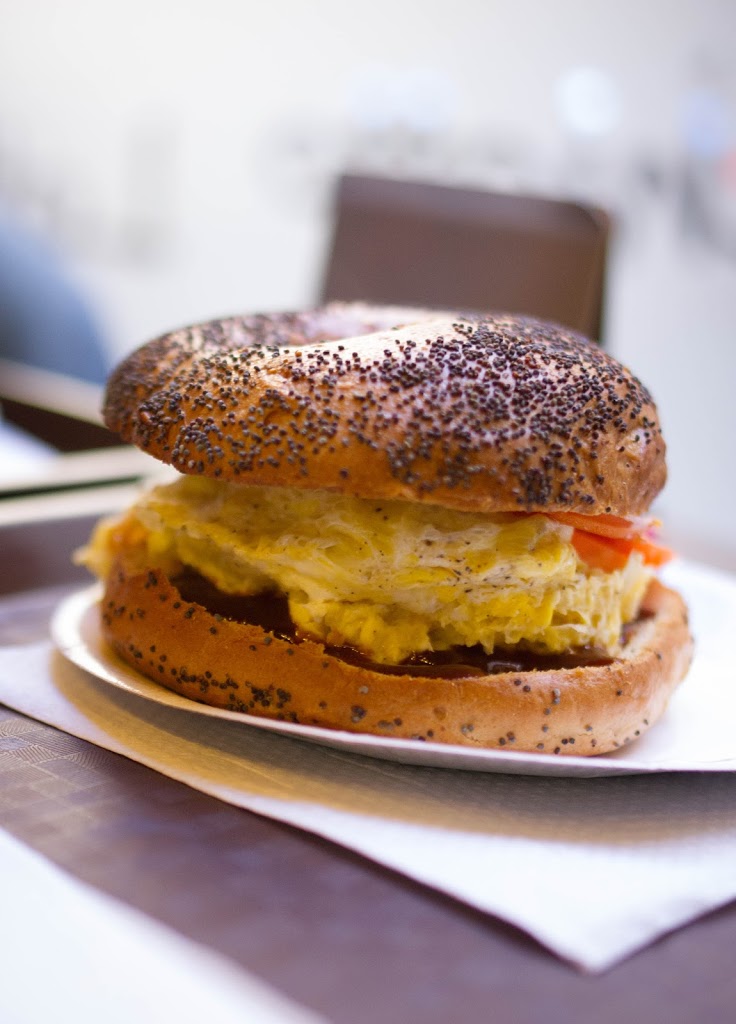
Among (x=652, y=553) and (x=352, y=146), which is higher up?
(x=352, y=146)

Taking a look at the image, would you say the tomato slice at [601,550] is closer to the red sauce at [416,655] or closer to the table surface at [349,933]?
the red sauce at [416,655]

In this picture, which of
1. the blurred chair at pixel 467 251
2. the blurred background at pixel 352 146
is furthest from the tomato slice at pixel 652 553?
the blurred chair at pixel 467 251

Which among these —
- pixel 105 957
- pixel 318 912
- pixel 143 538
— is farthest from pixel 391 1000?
pixel 143 538

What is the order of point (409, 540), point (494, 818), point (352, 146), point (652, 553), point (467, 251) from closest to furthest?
point (494, 818), point (409, 540), point (652, 553), point (467, 251), point (352, 146)

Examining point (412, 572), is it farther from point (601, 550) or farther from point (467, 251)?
point (467, 251)

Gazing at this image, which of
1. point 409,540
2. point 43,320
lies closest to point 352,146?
point 43,320

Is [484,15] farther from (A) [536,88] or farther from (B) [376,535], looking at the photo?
(B) [376,535]

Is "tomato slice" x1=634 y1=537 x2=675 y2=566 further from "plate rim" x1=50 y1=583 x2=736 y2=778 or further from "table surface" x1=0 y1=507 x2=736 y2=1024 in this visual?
"table surface" x1=0 y1=507 x2=736 y2=1024

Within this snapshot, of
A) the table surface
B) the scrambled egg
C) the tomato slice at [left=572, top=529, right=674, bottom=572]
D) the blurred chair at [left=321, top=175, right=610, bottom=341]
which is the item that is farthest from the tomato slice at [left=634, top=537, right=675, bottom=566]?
the blurred chair at [left=321, top=175, right=610, bottom=341]

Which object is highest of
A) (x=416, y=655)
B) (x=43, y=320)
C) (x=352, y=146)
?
(x=352, y=146)
